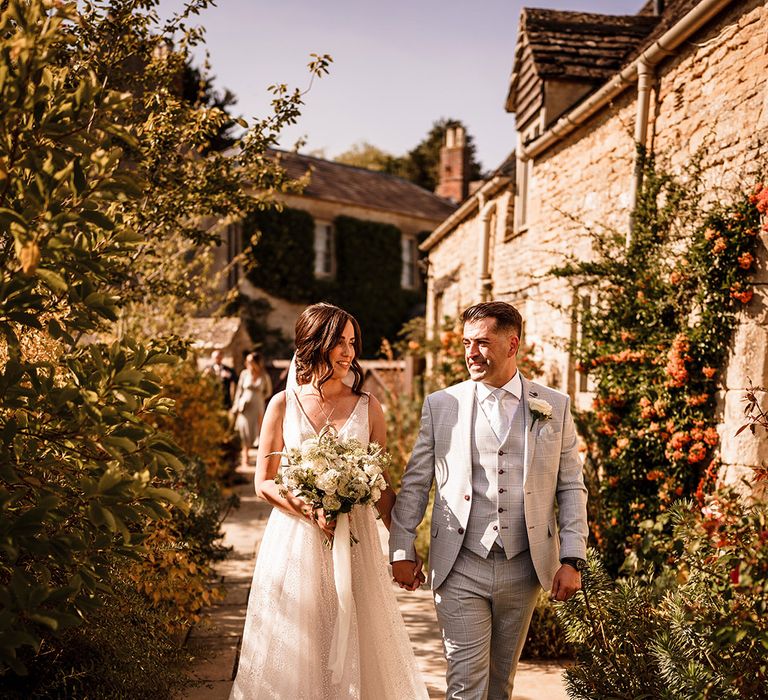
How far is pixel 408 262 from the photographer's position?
2642cm

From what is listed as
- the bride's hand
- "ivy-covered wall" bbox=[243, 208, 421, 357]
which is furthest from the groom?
→ "ivy-covered wall" bbox=[243, 208, 421, 357]

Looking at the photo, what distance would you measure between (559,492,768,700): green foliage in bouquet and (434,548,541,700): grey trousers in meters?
0.30

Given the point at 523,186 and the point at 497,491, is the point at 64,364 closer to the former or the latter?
the point at 497,491

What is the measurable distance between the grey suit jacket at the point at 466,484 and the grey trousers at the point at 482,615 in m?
0.07

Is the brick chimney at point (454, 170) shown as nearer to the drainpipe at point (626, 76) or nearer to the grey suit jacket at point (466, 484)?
the drainpipe at point (626, 76)

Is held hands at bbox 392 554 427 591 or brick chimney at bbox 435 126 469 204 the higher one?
brick chimney at bbox 435 126 469 204

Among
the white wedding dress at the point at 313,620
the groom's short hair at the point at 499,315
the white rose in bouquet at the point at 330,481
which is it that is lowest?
the white wedding dress at the point at 313,620

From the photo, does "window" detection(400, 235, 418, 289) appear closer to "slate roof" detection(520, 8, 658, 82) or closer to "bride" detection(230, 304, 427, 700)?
"slate roof" detection(520, 8, 658, 82)

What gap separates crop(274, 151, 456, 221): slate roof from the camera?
77.8ft

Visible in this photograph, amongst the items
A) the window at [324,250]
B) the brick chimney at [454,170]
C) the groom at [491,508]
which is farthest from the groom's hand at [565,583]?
the brick chimney at [454,170]

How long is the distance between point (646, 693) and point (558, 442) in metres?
1.09

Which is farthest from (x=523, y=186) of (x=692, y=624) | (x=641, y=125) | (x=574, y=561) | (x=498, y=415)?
(x=692, y=624)

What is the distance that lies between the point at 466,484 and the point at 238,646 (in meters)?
2.71

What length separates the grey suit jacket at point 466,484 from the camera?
3.25m
